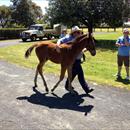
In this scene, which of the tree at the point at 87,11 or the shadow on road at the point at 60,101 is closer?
the shadow on road at the point at 60,101

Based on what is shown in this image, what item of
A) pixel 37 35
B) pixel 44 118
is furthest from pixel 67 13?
pixel 44 118

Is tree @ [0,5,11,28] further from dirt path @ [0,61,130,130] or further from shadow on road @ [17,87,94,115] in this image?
shadow on road @ [17,87,94,115]

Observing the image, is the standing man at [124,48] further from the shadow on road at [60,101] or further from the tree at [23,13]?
the tree at [23,13]

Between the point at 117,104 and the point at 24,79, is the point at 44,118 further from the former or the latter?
the point at 24,79

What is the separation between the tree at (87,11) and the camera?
3425 cm

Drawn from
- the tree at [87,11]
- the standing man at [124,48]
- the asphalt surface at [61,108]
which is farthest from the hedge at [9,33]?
the asphalt surface at [61,108]

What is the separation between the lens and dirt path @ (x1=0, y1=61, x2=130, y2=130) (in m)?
7.03

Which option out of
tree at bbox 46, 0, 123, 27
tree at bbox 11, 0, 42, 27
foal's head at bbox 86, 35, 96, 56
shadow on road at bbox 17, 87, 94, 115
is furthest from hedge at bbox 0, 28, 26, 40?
foal's head at bbox 86, 35, 96, 56

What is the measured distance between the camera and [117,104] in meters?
8.57

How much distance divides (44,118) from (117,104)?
209 centimetres

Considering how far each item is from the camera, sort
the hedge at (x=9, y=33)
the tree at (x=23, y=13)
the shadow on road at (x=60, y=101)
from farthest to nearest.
A: the tree at (x=23, y=13), the hedge at (x=9, y=33), the shadow on road at (x=60, y=101)

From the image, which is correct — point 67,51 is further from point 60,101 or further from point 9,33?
point 9,33

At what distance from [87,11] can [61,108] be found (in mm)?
26731

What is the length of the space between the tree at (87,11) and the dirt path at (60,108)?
77.7ft
